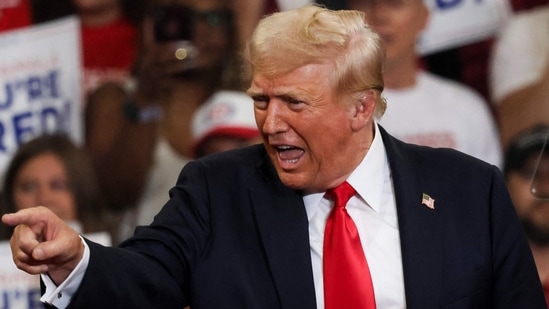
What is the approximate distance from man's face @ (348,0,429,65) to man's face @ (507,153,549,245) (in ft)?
1.55

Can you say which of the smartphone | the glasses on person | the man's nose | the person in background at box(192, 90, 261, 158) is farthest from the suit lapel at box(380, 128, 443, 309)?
the smartphone

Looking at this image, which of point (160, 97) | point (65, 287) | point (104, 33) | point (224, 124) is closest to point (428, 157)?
point (65, 287)

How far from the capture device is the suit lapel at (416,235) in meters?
1.73

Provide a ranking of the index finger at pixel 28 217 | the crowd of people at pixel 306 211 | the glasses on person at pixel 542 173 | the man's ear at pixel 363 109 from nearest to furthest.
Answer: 1. the index finger at pixel 28 217
2. the crowd of people at pixel 306 211
3. the man's ear at pixel 363 109
4. the glasses on person at pixel 542 173

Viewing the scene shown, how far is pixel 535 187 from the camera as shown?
9.37ft

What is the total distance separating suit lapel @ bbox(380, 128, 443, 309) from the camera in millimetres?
1734

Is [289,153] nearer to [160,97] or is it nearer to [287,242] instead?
[287,242]

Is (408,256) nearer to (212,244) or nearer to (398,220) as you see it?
(398,220)

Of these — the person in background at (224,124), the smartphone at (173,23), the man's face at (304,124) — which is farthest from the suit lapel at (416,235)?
the smartphone at (173,23)

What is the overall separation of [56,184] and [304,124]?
1.56 metres

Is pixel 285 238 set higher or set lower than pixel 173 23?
lower

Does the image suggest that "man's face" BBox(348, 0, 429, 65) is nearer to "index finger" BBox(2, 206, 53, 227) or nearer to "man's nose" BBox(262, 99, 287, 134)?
"man's nose" BBox(262, 99, 287, 134)

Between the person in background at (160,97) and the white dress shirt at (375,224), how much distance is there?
49.1 inches

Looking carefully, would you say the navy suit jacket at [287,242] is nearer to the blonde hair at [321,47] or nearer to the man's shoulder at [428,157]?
the man's shoulder at [428,157]
